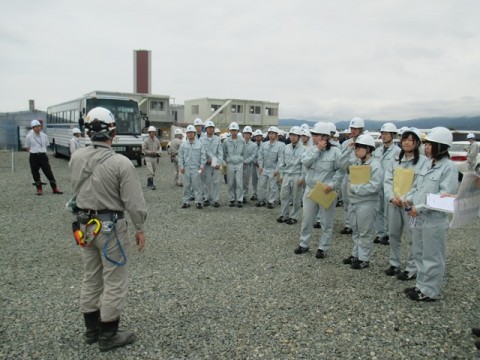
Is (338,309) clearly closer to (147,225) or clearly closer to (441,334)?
(441,334)

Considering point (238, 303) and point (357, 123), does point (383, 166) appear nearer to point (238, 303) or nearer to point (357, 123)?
point (357, 123)

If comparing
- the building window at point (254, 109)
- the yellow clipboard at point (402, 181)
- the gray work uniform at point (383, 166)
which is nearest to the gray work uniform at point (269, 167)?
the gray work uniform at point (383, 166)

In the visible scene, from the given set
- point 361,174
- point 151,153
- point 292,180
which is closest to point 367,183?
point 361,174

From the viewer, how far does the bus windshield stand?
16562 millimetres

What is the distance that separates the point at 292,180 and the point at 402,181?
3.40 m

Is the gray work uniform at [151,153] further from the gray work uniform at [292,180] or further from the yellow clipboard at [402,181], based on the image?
the yellow clipboard at [402,181]

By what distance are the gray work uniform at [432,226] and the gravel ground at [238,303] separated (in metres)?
0.28

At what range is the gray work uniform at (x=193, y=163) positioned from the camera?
29.0 ft

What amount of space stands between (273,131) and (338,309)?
20.0ft

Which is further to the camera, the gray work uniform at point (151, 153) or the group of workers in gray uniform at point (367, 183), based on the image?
the gray work uniform at point (151, 153)

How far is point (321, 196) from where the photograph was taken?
5.21 metres

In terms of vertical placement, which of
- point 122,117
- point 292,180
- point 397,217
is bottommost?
point 397,217

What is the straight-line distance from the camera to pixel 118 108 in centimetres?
1677

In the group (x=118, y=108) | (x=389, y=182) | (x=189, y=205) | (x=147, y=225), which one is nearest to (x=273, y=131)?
(x=189, y=205)
